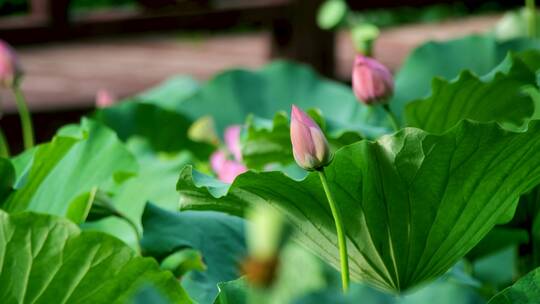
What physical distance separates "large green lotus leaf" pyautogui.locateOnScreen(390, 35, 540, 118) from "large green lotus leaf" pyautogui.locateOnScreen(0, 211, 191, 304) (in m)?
0.77

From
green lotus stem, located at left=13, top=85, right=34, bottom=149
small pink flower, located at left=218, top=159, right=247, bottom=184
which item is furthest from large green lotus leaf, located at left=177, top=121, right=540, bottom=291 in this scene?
green lotus stem, located at left=13, top=85, right=34, bottom=149

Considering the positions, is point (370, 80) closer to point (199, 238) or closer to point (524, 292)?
point (199, 238)

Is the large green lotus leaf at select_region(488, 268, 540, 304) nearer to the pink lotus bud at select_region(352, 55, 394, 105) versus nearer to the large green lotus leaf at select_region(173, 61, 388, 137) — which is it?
the pink lotus bud at select_region(352, 55, 394, 105)

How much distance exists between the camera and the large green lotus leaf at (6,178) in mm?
1074

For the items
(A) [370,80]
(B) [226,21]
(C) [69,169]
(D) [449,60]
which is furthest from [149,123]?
(B) [226,21]

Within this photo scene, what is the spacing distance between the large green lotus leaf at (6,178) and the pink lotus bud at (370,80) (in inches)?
13.0

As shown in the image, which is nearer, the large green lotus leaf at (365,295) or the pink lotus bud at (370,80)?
the large green lotus leaf at (365,295)

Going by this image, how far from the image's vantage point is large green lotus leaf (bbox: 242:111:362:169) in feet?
3.74

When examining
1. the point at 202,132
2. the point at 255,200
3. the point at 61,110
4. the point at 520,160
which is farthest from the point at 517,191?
the point at 61,110

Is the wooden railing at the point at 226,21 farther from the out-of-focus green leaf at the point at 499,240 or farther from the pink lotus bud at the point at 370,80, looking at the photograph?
the pink lotus bud at the point at 370,80

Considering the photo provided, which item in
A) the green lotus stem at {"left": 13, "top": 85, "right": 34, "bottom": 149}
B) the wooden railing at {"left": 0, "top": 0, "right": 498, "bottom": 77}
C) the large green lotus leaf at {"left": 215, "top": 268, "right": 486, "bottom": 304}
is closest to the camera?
the large green lotus leaf at {"left": 215, "top": 268, "right": 486, "bottom": 304}

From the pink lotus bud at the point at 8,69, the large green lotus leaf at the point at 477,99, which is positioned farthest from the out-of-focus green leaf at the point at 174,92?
the large green lotus leaf at the point at 477,99

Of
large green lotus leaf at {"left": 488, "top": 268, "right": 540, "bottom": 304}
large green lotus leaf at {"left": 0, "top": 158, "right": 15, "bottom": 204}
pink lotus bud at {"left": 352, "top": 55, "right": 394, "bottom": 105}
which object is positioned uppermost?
large green lotus leaf at {"left": 488, "top": 268, "right": 540, "bottom": 304}

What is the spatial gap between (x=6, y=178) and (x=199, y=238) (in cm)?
18
